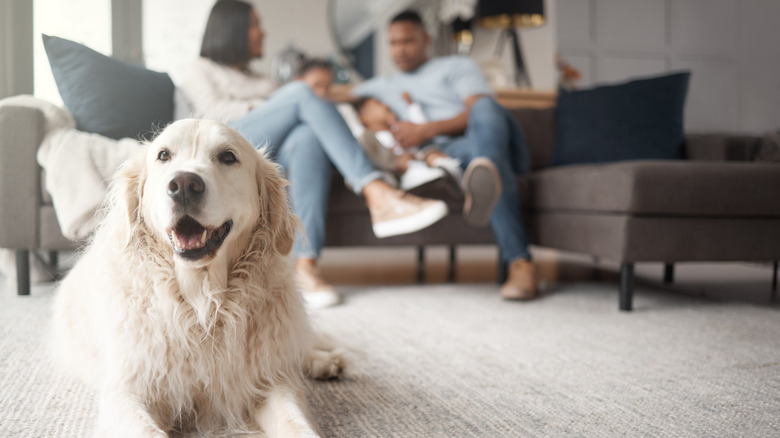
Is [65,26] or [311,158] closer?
[311,158]

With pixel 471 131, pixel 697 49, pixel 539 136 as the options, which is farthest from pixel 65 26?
pixel 697 49

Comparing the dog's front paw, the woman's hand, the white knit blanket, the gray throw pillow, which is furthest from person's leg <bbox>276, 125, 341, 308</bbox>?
the gray throw pillow

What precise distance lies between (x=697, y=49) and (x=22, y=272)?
288 inches

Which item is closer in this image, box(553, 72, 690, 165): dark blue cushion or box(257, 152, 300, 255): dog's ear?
box(257, 152, 300, 255): dog's ear

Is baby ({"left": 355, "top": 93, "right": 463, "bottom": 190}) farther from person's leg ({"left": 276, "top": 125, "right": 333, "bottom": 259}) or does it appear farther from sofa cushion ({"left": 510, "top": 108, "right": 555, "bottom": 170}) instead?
sofa cushion ({"left": 510, "top": 108, "right": 555, "bottom": 170})

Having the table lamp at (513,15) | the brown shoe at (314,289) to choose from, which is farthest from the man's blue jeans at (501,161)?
the table lamp at (513,15)

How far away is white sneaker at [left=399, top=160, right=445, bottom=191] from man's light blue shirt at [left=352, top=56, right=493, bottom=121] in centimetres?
73

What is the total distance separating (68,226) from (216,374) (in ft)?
4.75

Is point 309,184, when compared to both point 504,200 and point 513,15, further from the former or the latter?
point 513,15

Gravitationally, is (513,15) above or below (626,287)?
above

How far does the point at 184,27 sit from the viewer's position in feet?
14.7

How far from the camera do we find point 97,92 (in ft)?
7.97

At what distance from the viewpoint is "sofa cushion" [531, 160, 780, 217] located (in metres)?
2.16

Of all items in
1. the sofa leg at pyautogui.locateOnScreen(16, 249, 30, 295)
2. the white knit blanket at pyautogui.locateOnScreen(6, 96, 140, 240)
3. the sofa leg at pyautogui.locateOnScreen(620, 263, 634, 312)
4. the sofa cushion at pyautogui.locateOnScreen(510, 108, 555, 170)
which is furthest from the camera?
the sofa cushion at pyautogui.locateOnScreen(510, 108, 555, 170)
